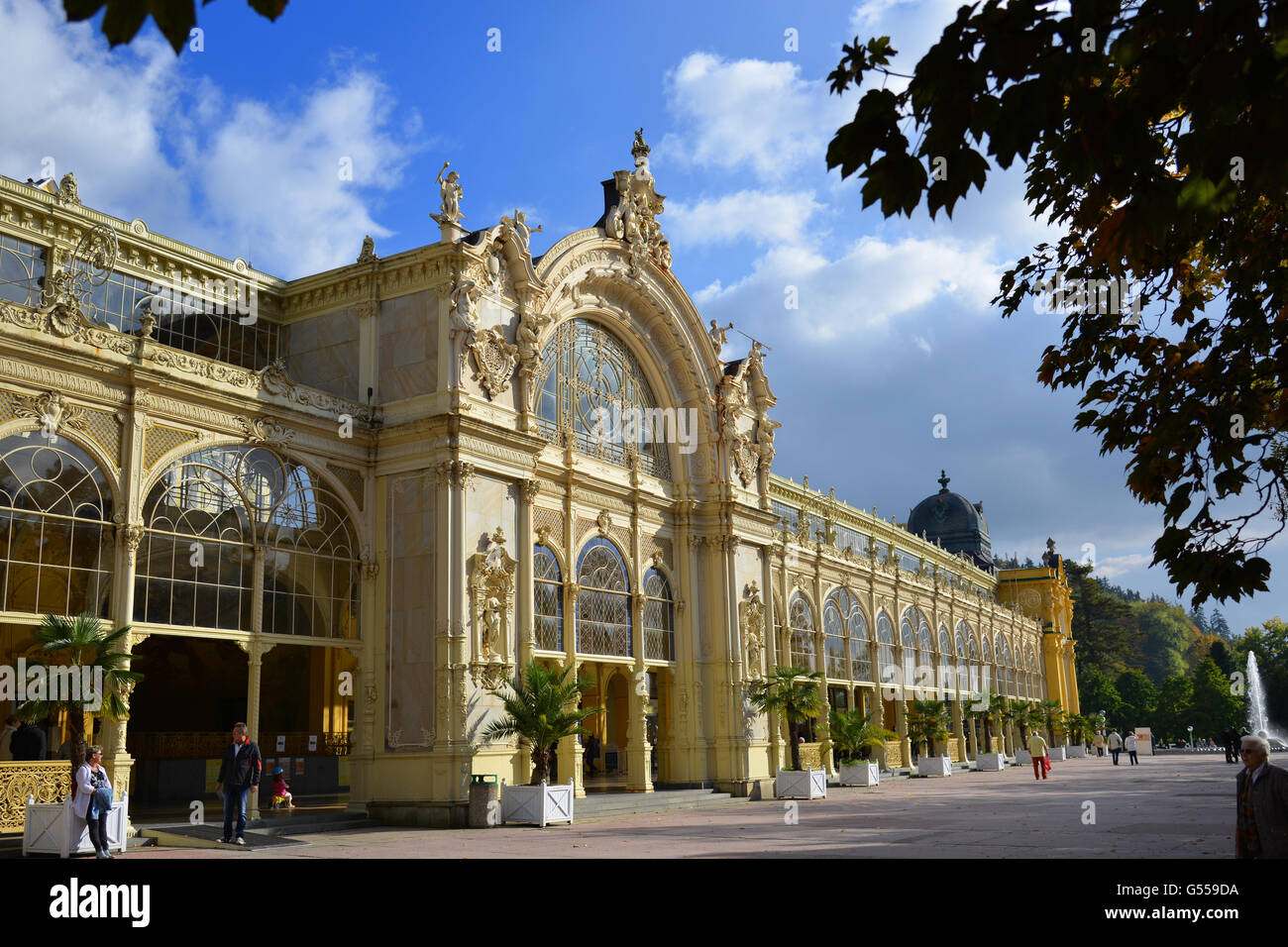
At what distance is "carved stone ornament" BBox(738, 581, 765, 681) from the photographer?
3709cm

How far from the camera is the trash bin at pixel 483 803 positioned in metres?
23.8

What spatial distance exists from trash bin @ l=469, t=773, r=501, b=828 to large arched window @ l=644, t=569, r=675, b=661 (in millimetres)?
10311

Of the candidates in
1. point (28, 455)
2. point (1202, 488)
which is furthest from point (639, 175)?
point (1202, 488)

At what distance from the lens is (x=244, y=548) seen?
23.9 meters

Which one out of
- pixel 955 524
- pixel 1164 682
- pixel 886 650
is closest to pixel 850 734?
pixel 886 650

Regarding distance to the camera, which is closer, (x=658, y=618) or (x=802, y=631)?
(x=658, y=618)

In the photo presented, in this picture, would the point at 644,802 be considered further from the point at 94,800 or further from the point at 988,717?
the point at 988,717

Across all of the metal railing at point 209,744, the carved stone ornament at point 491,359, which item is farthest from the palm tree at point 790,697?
the carved stone ornament at point 491,359

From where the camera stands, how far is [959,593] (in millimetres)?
67375

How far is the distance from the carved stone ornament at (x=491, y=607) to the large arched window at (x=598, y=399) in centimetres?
516

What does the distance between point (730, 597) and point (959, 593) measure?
3473 centimetres

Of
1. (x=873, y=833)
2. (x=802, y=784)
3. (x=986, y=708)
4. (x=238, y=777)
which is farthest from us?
(x=986, y=708)

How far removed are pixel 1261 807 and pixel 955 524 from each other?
296 ft
